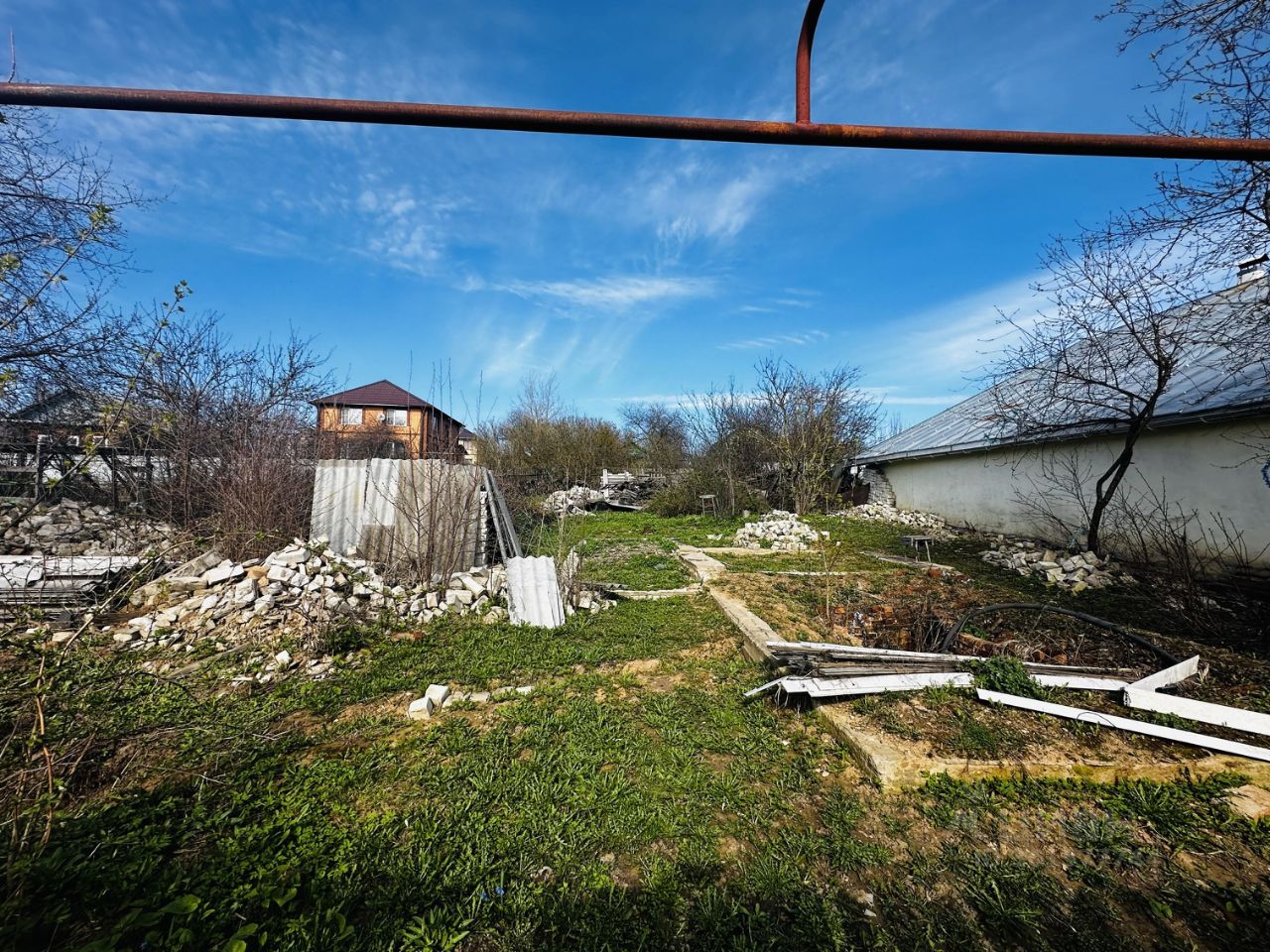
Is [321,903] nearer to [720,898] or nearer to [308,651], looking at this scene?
[720,898]

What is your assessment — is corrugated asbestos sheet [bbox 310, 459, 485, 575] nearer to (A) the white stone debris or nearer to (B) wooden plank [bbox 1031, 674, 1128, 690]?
(A) the white stone debris

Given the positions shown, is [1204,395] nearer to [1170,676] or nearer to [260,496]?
[1170,676]

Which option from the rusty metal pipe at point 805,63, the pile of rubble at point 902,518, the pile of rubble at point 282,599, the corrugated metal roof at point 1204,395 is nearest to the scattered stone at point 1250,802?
the rusty metal pipe at point 805,63

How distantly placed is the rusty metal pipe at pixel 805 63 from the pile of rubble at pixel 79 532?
8.57m

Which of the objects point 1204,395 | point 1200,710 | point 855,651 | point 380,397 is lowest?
point 1200,710

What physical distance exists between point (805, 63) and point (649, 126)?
68 centimetres

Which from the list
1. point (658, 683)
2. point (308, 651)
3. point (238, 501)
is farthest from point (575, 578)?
point (238, 501)

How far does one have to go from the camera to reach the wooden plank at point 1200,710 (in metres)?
3.14

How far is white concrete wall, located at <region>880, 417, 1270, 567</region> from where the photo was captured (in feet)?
22.6

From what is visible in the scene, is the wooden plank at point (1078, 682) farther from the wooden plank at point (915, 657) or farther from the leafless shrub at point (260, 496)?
the leafless shrub at point (260, 496)

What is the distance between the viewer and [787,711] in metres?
3.76

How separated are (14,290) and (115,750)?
6.08 m

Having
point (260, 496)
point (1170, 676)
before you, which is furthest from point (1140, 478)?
point (260, 496)

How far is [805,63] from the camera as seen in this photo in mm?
1701
